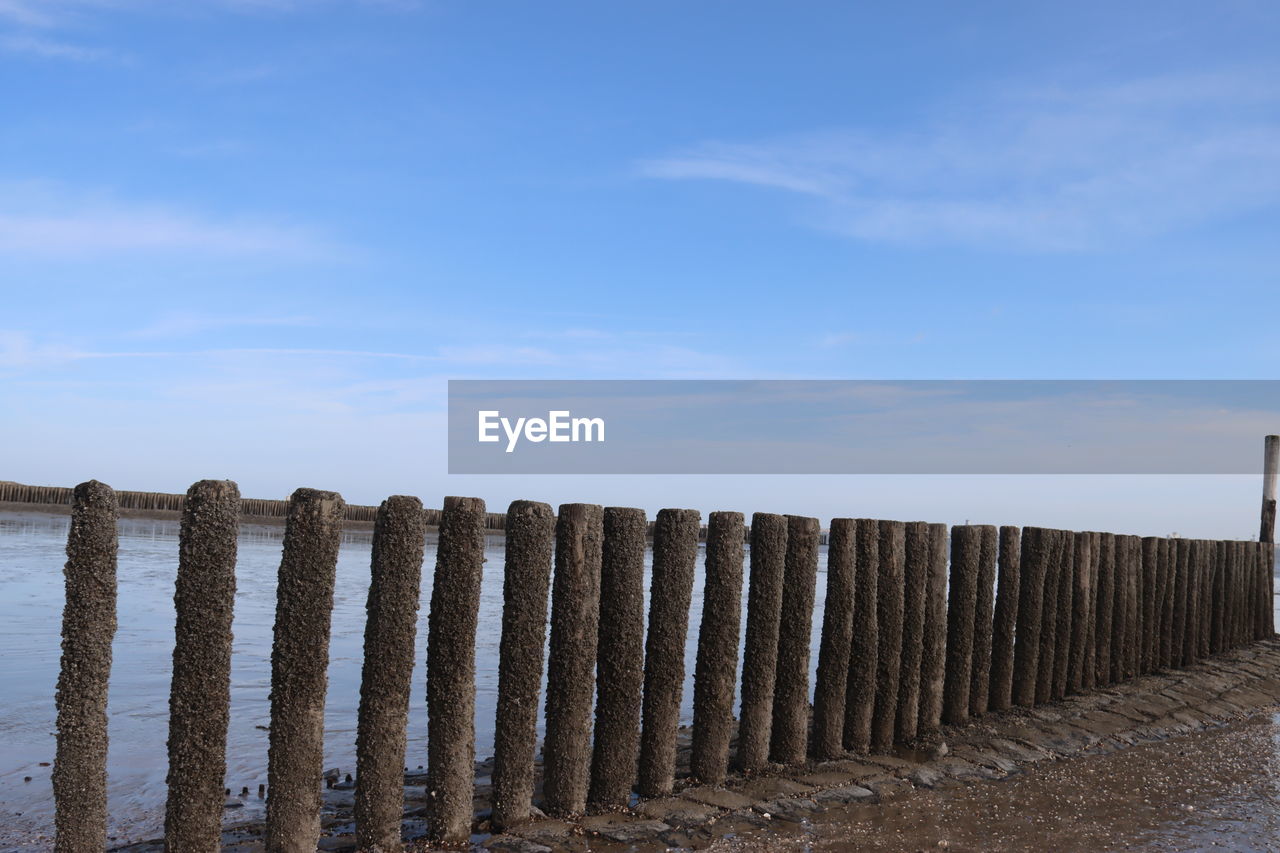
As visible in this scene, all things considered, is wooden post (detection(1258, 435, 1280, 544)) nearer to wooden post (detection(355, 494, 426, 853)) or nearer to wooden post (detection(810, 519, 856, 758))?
wooden post (detection(810, 519, 856, 758))

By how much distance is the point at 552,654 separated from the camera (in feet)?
17.6

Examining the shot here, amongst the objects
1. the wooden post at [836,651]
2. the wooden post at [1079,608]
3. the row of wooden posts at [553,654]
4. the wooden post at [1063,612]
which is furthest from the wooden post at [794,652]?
the wooden post at [1079,608]

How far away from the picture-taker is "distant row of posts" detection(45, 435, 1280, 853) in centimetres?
418

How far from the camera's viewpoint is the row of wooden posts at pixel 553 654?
4.18m

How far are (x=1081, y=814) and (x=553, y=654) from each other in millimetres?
3244

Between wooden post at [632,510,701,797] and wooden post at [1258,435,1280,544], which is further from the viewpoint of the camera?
wooden post at [1258,435,1280,544]

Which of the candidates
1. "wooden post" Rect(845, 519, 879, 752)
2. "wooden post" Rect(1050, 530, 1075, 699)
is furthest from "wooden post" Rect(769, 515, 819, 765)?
"wooden post" Rect(1050, 530, 1075, 699)

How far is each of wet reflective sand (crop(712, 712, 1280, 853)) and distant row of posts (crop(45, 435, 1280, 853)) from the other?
75 centimetres

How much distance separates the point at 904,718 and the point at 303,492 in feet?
15.4

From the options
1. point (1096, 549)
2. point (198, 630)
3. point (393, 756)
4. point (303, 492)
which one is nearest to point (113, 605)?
point (198, 630)

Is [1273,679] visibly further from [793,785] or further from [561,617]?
[561,617]

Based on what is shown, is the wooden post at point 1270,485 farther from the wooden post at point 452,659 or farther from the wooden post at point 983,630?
the wooden post at point 452,659

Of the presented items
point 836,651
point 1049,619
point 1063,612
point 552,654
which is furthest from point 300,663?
point 1063,612

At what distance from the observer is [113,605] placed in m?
4.16
